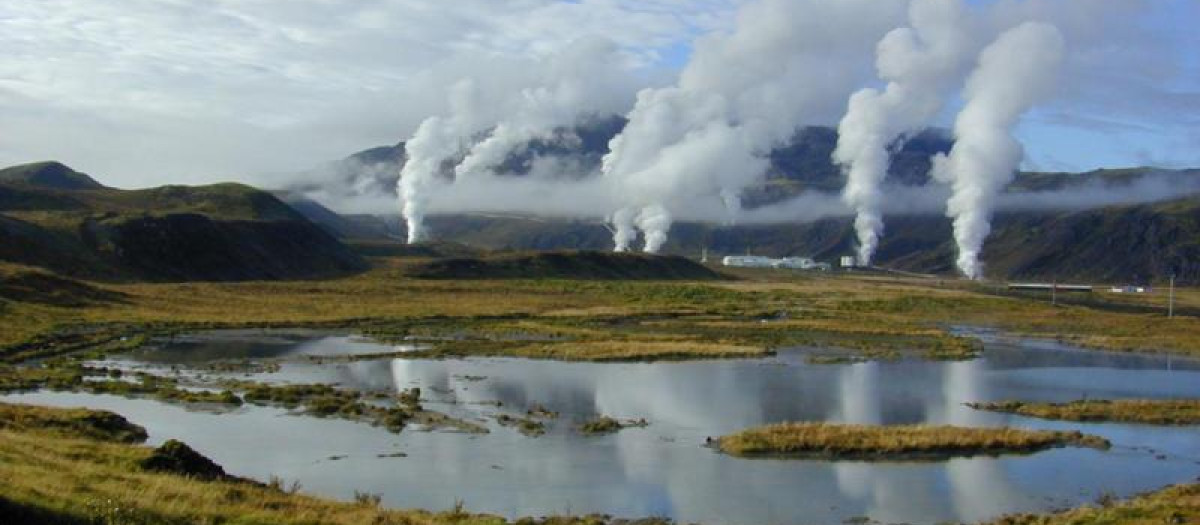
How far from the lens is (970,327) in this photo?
9875 centimetres

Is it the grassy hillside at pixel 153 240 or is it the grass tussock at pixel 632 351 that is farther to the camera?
the grassy hillside at pixel 153 240

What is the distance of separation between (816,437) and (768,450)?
187cm

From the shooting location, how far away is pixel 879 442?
35.1 meters

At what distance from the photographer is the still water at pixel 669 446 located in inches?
1105

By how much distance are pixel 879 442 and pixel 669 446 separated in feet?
Result: 22.1

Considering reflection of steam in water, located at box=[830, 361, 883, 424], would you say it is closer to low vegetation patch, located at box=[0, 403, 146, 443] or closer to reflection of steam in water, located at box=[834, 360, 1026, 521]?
reflection of steam in water, located at box=[834, 360, 1026, 521]

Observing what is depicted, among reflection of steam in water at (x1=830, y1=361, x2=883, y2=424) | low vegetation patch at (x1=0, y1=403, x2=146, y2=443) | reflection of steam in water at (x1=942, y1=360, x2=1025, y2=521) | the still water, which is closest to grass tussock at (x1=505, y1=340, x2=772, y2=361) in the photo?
the still water

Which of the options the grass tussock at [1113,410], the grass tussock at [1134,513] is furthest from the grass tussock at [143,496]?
the grass tussock at [1113,410]

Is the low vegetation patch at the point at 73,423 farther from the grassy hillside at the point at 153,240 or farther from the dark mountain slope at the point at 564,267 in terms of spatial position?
the dark mountain slope at the point at 564,267

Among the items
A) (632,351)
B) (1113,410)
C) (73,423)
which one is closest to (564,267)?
(632,351)

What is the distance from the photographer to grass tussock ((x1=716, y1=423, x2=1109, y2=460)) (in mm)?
34594

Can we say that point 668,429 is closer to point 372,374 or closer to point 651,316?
point 372,374

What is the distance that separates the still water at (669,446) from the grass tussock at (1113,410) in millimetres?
1603

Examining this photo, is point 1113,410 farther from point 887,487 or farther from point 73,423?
point 73,423
